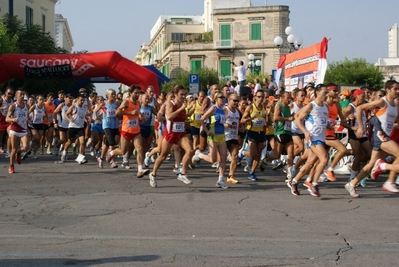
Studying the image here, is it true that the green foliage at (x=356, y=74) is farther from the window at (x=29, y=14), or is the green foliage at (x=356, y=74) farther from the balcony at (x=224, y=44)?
the window at (x=29, y=14)

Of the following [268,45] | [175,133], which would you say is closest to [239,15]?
[268,45]

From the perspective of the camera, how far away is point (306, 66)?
64.8 ft

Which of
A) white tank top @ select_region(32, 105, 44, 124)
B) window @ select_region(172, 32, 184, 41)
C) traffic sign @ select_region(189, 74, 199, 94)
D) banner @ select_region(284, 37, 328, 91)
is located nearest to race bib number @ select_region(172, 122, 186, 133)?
banner @ select_region(284, 37, 328, 91)

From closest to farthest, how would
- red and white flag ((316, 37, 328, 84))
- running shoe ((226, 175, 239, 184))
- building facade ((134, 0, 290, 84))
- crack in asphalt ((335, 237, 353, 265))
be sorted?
crack in asphalt ((335, 237, 353, 265))
running shoe ((226, 175, 239, 184))
red and white flag ((316, 37, 328, 84))
building facade ((134, 0, 290, 84))

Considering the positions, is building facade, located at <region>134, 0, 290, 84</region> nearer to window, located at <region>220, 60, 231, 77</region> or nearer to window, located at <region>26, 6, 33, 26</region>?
window, located at <region>220, 60, 231, 77</region>

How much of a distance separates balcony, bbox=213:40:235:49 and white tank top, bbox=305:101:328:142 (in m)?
67.5

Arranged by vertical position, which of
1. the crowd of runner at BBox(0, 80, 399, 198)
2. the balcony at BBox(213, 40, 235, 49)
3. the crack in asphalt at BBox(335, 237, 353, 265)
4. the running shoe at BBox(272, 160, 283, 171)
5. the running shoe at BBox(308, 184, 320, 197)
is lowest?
the crack in asphalt at BBox(335, 237, 353, 265)

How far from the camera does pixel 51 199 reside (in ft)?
37.9

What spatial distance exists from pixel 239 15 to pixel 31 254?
74037 millimetres

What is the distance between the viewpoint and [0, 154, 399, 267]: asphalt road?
7.07 metres

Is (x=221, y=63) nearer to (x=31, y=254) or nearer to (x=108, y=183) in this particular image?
(x=108, y=183)

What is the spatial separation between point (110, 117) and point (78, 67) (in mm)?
8265

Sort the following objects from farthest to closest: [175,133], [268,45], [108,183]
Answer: [268,45]
[108,183]
[175,133]

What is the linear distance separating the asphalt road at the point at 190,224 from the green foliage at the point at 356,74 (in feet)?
203
